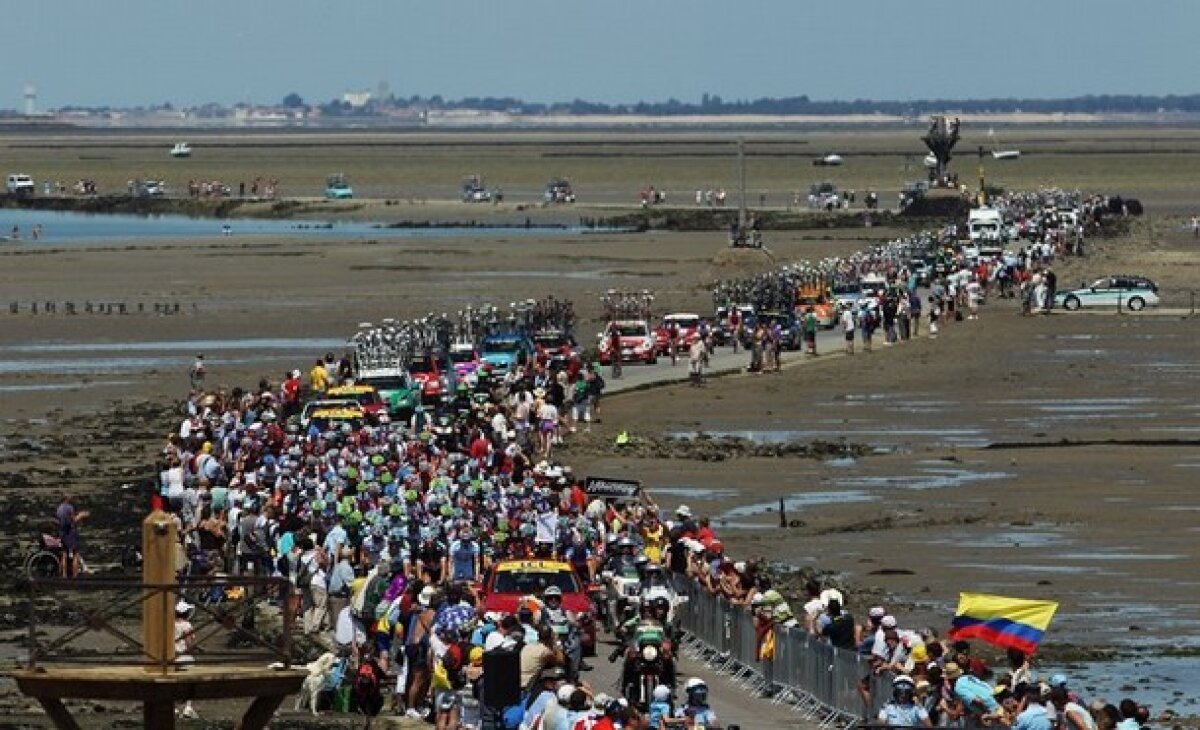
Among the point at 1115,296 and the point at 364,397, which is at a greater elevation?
the point at 364,397

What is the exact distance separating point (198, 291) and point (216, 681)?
77894 millimetres

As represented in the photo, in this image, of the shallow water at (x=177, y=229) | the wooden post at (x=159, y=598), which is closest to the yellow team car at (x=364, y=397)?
the wooden post at (x=159, y=598)

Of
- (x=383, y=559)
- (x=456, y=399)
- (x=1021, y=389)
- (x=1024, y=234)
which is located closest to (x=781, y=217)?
(x=1024, y=234)

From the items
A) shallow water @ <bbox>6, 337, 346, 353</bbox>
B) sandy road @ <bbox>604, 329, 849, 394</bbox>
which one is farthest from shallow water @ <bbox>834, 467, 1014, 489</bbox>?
shallow water @ <bbox>6, 337, 346, 353</bbox>

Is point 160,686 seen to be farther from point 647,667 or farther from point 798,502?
point 798,502

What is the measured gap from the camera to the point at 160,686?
43.1 ft

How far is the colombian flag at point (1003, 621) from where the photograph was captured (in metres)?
24.1

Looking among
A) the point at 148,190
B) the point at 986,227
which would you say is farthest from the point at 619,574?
the point at 148,190

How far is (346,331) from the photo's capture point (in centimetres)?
7475

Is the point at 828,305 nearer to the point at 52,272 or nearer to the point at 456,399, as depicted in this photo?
the point at 456,399

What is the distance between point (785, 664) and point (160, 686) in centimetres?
1465

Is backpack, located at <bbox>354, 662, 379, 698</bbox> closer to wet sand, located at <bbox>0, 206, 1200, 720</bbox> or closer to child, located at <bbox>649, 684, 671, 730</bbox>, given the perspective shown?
child, located at <bbox>649, 684, 671, 730</bbox>

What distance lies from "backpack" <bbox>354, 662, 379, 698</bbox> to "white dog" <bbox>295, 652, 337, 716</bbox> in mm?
611

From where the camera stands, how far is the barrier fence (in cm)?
2495
